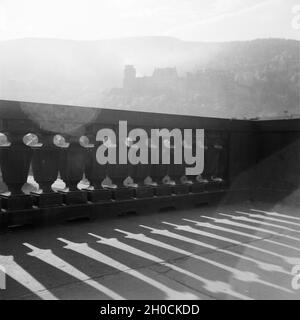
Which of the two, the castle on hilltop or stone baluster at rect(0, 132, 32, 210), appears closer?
stone baluster at rect(0, 132, 32, 210)

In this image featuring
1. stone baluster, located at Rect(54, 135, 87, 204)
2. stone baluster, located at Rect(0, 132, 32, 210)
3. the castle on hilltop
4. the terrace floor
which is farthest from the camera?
the castle on hilltop

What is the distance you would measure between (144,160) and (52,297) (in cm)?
291

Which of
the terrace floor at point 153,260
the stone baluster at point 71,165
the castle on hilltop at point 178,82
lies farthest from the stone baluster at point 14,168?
the castle on hilltop at point 178,82

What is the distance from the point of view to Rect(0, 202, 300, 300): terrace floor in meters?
2.50

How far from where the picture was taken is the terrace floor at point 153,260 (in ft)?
8.21

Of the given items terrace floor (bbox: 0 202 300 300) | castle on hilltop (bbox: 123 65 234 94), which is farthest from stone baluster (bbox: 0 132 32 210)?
castle on hilltop (bbox: 123 65 234 94)

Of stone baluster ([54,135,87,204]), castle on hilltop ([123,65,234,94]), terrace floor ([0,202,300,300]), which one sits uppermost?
castle on hilltop ([123,65,234,94])

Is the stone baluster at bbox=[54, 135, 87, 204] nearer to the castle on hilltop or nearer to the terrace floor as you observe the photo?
the terrace floor

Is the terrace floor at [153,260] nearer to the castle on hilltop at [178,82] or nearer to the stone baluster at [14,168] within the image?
the stone baluster at [14,168]

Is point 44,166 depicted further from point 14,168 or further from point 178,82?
point 178,82

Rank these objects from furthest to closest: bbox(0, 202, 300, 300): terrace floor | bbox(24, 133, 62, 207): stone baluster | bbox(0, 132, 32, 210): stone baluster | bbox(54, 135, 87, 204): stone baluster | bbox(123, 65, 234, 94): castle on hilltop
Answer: bbox(123, 65, 234, 94): castle on hilltop, bbox(54, 135, 87, 204): stone baluster, bbox(24, 133, 62, 207): stone baluster, bbox(0, 132, 32, 210): stone baluster, bbox(0, 202, 300, 300): terrace floor

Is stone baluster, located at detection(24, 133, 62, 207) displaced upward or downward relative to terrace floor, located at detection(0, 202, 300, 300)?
upward

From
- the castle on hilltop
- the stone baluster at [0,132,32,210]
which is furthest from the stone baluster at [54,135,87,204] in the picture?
the castle on hilltop

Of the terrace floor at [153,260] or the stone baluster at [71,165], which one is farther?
the stone baluster at [71,165]
